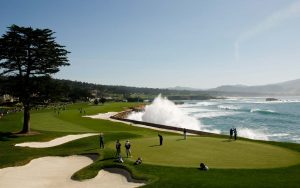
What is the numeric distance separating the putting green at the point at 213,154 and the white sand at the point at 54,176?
3716 mm

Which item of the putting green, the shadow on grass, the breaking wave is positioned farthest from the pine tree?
the breaking wave

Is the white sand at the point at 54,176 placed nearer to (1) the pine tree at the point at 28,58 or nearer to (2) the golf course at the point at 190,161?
(2) the golf course at the point at 190,161

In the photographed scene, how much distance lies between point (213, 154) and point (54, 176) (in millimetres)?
11986

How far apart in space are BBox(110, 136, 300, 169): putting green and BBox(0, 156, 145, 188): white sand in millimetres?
3716

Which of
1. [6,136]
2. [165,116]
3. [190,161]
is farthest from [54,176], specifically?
[165,116]

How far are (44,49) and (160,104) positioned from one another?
69011 mm

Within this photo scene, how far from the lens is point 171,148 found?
105ft

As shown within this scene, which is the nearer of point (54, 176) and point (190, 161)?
point (54, 176)

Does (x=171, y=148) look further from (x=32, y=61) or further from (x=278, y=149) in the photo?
(x=32, y=61)

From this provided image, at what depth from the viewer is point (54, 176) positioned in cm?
2584

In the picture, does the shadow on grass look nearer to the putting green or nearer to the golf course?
the golf course

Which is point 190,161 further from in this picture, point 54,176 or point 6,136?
point 6,136

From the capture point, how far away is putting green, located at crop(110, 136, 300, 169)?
87.6ft

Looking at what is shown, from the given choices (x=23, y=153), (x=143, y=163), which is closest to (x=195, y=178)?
(x=143, y=163)
